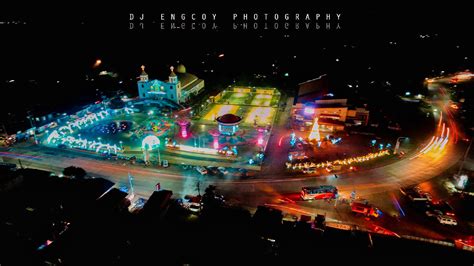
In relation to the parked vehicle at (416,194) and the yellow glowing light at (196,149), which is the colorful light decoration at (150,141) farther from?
the parked vehicle at (416,194)

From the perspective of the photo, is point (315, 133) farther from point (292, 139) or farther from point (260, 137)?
point (260, 137)

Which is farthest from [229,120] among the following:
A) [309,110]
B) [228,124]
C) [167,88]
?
[167,88]

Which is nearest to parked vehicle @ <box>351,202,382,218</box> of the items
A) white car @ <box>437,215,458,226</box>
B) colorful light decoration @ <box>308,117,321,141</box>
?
white car @ <box>437,215,458,226</box>

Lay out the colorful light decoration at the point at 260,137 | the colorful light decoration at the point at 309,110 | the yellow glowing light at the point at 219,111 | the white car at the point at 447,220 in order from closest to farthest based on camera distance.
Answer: the white car at the point at 447,220 → the colorful light decoration at the point at 260,137 → the colorful light decoration at the point at 309,110 → the yellow glowing light at the point at 219,111

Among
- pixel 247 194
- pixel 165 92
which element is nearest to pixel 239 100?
pixel 165 92

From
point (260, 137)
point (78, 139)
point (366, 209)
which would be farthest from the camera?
point (78, 139)

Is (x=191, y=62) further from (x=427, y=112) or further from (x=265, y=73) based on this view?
(x=427, y=112)

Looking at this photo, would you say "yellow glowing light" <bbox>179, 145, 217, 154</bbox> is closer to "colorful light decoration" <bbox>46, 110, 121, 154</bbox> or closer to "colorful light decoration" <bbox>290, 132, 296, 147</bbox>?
"colorful light decoration" <bbox>46, 110, 121, 154</bbox>

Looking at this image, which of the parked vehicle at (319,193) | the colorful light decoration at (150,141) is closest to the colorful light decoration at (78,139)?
the colorful light decoration at (150,141)
